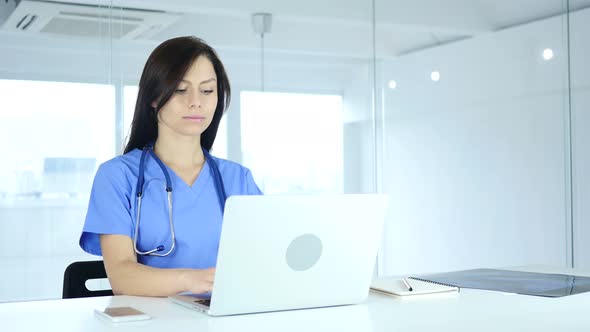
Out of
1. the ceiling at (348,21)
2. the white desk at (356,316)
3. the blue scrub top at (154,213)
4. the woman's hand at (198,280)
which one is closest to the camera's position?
the white desk at (356,316)

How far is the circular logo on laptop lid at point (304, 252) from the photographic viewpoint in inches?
59.9

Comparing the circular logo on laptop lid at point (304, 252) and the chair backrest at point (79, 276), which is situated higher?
the circular logo on laptop lid at point (304, 252)

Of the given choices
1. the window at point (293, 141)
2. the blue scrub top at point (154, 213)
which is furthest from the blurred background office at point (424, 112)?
the blue scrub top at point (154, 213)

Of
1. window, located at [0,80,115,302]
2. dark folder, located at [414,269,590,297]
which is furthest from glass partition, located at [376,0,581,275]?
dark folder, located at [414,269,590,297]

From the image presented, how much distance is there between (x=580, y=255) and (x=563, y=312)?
2.76 metres

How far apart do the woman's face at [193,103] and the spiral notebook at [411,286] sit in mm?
634

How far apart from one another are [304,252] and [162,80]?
0.78 m

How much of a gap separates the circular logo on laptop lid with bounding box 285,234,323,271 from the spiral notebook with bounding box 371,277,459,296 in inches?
12.8

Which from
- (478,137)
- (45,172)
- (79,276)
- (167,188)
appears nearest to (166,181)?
(167,188)

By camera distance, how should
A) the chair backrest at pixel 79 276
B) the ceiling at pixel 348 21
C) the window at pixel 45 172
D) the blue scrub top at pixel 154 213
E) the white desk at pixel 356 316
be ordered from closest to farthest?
the white desk at pixel 356 316
the blue scrub top at pixel 154 213
the chair backrest at pixel 79 276
the window at pixel 45 172
the ceiling at pixel 348 21

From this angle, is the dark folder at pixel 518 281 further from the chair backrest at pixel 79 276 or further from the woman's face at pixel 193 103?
the chair backrest at pixel 79 276

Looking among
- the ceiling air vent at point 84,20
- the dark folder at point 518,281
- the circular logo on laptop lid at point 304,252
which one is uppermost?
the ceiling air vent at point 84,20

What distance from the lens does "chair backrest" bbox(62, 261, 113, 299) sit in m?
2.16

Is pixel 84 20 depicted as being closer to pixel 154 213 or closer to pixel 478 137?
pixel 154 213
